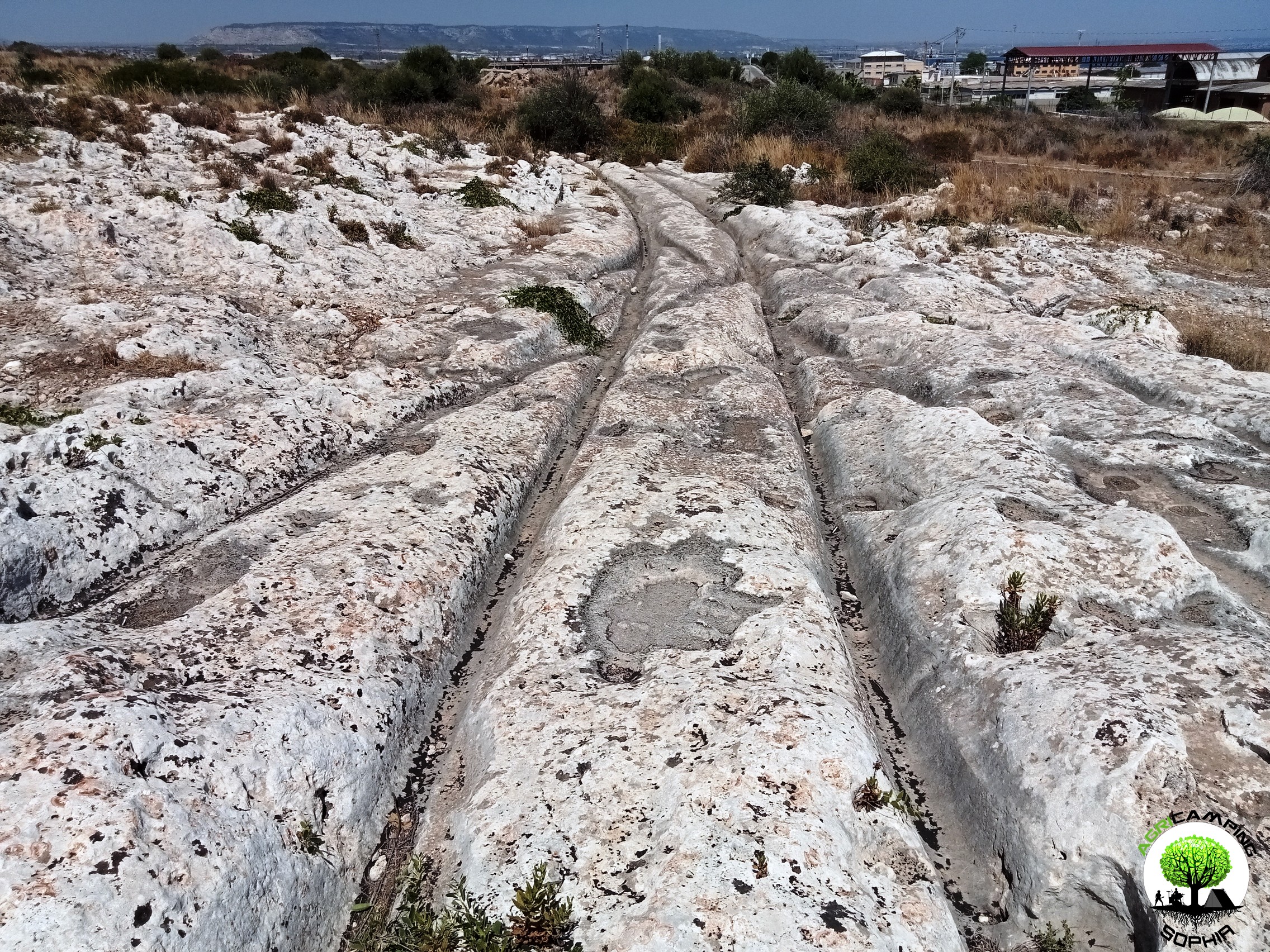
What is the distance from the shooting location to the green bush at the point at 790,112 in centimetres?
3194

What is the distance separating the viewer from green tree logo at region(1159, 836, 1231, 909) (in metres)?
3.91

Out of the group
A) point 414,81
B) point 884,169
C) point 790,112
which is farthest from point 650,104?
point 884,169

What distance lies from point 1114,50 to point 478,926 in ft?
530

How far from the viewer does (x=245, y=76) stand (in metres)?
36.6

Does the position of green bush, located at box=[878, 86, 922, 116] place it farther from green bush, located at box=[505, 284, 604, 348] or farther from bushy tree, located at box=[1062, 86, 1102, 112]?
green bush, located at box=[505, 284, 604, 348]

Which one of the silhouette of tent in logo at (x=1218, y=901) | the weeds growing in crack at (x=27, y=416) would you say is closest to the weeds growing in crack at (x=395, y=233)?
the weeds growing in crack at (x=27, y=416)

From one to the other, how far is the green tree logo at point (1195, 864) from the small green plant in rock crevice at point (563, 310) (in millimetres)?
10266

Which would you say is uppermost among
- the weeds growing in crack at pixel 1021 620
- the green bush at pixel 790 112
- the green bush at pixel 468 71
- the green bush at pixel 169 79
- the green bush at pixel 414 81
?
the green bush at pixel 468 71

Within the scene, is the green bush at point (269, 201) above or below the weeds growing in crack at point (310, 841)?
above

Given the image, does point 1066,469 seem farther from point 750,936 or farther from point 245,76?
point 245,76

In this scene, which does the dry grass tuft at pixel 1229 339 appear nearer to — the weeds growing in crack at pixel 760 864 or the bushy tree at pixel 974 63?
the weeds growing in crack at pixel 760 864

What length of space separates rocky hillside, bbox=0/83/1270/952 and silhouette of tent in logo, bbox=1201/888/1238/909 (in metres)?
0.08

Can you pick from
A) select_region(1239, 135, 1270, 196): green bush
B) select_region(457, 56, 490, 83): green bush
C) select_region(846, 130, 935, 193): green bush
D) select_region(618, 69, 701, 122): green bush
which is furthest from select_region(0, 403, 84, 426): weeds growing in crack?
select_region(457, 56, 490, 83): green bush

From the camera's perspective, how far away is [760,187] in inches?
942
